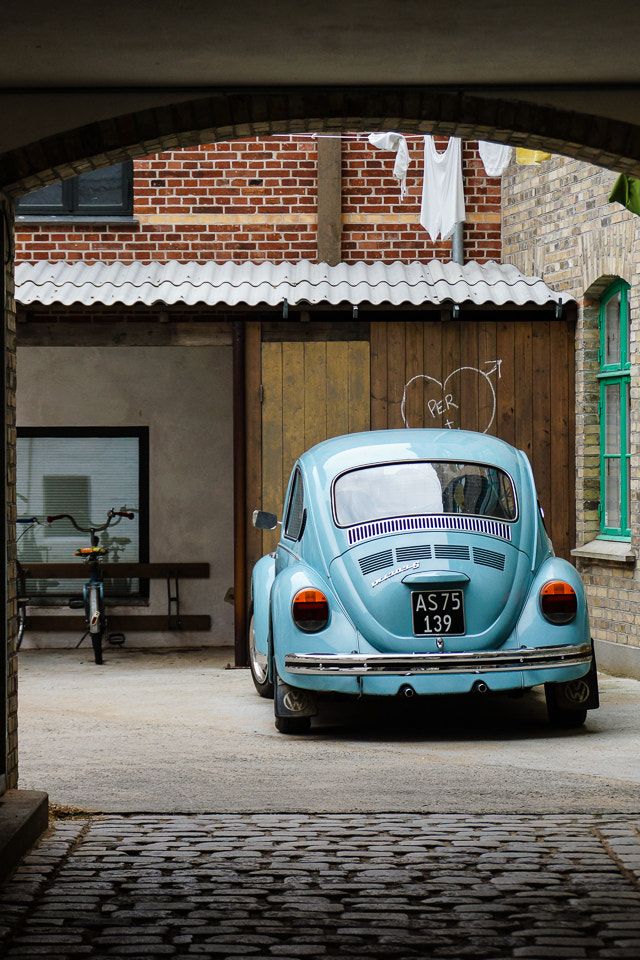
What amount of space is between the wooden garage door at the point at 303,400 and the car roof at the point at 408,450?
2.38m

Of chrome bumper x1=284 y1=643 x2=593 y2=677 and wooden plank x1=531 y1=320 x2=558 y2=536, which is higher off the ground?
wooden plank x1=531 y1=320 x2=558 y2=536

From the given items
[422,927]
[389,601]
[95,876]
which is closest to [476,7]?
[422,927]

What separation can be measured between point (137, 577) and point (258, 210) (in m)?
4.45

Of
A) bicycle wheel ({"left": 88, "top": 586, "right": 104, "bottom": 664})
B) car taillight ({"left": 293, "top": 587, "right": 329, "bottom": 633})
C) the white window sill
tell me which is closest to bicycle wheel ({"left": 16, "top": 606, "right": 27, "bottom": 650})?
bicycle wheel ({"left": 88, "top": 586, "right": 104, "bottom": 664})

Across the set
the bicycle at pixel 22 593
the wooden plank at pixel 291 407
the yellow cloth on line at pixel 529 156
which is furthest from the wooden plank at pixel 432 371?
the bicycle at pixel 22 593

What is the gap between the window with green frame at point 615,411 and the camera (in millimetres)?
11133

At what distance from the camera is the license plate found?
300 inches

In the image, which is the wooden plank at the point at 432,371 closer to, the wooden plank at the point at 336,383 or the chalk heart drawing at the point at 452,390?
the chalk heart drawing at the point at 452,390

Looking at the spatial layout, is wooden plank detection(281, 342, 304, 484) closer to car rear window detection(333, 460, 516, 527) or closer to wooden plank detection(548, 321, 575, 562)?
wooden plank detection(548, 321, 575, 562)

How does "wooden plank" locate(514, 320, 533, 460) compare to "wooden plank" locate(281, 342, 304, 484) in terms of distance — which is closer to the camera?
"wooden plank" locate(281, 342, 304, 484)

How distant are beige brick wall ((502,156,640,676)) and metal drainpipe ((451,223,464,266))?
1184 mm

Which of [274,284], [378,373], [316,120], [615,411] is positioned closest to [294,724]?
[316,120]

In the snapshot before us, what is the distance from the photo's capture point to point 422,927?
14.0ft

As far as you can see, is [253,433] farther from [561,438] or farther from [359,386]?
[561,438]
